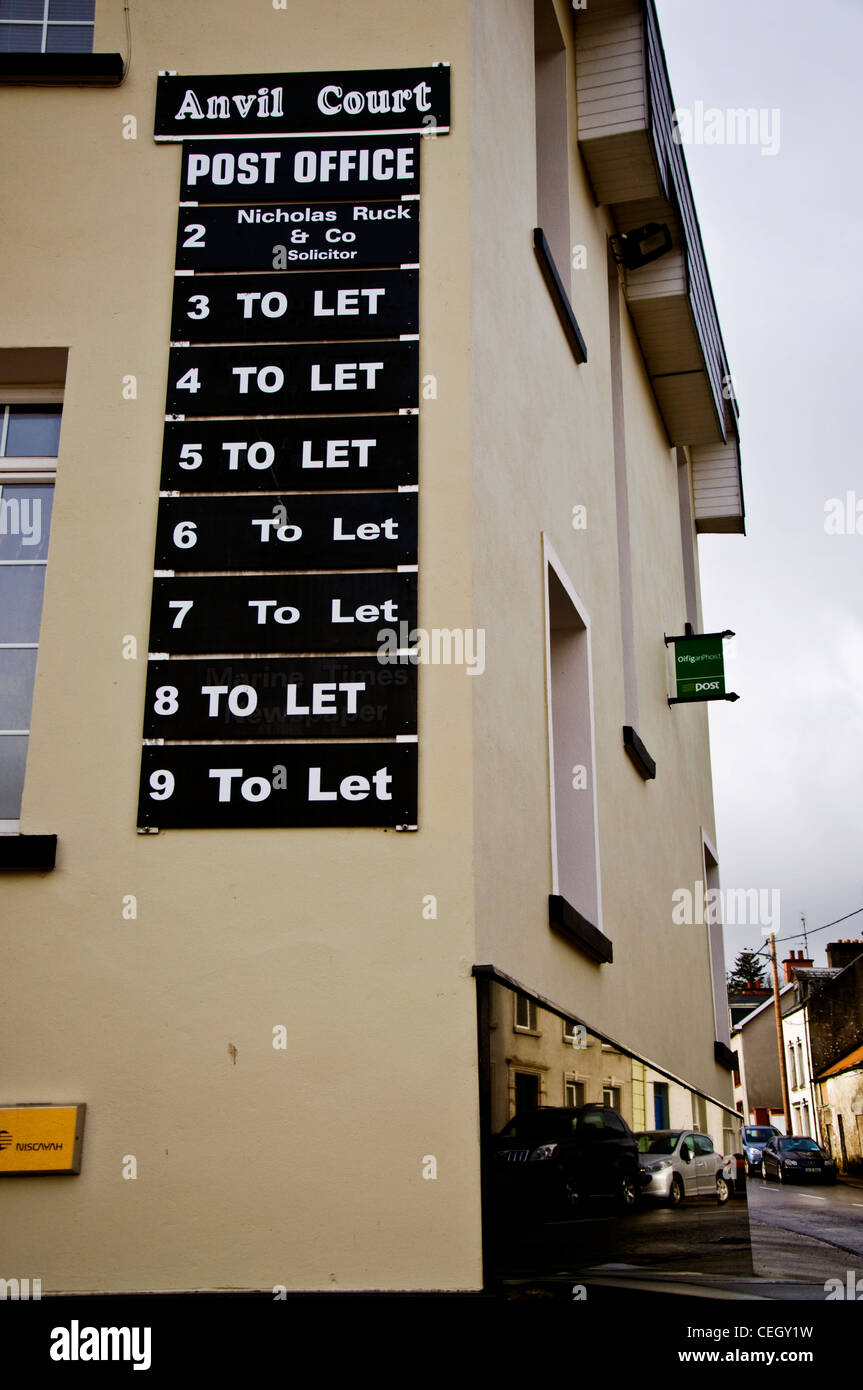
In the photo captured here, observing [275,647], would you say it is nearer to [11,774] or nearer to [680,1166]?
[11,774]

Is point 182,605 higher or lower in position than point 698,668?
lower

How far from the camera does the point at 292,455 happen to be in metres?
5.52

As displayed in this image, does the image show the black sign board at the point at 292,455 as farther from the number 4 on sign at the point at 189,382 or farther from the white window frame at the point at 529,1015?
the white window frame at the point at 529,1015

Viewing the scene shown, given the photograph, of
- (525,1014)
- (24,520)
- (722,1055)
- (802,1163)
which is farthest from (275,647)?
(802,1163)

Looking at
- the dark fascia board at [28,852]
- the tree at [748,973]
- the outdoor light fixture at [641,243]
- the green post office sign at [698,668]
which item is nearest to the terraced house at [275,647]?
the dark fascia board at [28,852]

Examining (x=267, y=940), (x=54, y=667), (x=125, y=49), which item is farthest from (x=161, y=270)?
(x=267, y=940)

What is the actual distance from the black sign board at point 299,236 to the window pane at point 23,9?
1.59 metres

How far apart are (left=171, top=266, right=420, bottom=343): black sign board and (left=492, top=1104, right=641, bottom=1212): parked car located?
127 inches

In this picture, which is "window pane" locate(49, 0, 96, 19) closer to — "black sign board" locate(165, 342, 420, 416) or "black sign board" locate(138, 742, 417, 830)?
"black sign board" locate(165, 342, 420, 416)

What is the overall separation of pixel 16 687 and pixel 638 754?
4805 mm

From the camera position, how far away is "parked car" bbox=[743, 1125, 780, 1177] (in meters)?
45.8
